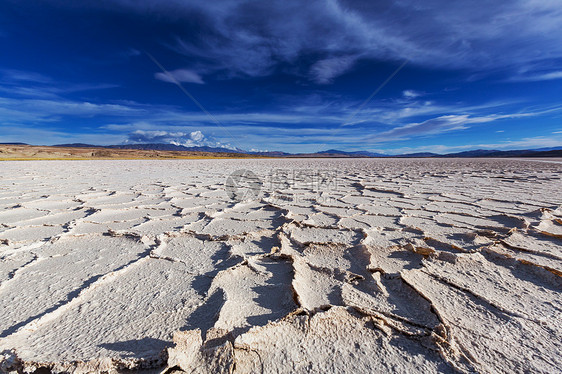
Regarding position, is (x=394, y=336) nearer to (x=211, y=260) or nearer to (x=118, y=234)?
(x=211, y=260)

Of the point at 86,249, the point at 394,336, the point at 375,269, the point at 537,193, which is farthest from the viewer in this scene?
the point at 537,193

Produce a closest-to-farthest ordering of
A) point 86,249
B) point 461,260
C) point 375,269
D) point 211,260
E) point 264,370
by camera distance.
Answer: point 264,370 < point 375,269 < point 461,260 < point 211,260 < point 86,249

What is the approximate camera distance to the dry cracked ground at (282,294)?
86 cm

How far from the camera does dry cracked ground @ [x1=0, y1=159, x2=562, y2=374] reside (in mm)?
858

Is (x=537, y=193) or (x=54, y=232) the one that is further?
(x=537, y=193)

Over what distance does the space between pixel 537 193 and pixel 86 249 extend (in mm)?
5771

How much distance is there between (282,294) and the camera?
1267mm

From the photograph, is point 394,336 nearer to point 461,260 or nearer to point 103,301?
point 461,260

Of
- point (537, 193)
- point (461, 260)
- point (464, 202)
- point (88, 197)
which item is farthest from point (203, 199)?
point (537, 193)

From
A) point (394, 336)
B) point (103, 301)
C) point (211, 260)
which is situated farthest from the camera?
point (211, 260)

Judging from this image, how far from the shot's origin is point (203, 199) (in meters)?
3.75

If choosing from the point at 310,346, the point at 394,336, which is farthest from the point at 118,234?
the point at 394,336

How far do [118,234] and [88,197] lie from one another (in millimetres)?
2167

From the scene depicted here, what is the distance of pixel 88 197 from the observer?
374 centimetres
